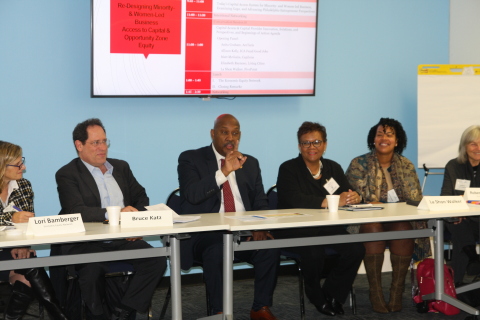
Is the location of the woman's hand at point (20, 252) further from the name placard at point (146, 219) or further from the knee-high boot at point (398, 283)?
the knee-high boot at point (398, 283)

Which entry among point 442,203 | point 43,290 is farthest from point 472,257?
point 43,290

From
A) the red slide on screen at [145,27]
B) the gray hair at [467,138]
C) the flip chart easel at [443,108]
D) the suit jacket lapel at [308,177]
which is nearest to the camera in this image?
the suit jacket lapel at [308,177]

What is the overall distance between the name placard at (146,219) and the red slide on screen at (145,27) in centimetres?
180

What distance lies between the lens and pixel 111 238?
308 cm

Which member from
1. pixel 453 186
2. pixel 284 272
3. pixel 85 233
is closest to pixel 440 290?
pixel 453 186

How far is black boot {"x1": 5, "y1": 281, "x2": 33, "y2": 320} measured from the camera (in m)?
3.67

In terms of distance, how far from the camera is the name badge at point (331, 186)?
4.41m

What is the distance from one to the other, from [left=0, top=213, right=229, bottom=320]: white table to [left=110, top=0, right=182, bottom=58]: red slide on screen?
1.72 metres

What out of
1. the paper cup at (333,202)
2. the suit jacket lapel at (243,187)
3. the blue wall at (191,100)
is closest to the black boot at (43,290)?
the blue wall at (191,100)

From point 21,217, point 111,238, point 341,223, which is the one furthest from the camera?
point 341,223

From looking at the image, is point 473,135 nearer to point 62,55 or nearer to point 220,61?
point 220,61

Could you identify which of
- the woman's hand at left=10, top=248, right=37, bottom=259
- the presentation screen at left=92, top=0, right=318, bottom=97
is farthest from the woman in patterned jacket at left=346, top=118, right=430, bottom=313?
the woman's hand at left=10, top=248, right=37, bottom=259

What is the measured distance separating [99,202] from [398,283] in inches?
84.4

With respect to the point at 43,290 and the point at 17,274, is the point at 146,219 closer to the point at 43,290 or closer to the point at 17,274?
the point at 43,290
